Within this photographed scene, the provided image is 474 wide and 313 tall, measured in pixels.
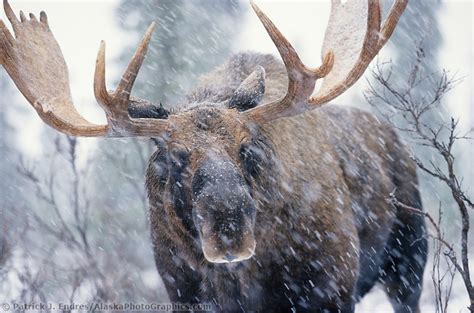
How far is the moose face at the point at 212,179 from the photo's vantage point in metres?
3.90

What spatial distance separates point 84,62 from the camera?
13352 millimetres

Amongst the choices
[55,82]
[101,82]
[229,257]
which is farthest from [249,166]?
[55,82]

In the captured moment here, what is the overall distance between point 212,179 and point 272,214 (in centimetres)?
78

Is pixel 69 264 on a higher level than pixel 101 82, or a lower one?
lower

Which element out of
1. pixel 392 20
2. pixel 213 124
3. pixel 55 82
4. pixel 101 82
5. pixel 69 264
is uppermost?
pixel 392 20

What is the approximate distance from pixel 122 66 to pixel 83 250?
4580mm

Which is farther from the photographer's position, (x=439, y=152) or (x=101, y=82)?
(x=439, y=152)

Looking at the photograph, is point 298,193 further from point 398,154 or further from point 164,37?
point 164,37

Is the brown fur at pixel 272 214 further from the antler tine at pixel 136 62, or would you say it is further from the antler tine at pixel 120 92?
the antler tine at pixel 136 62

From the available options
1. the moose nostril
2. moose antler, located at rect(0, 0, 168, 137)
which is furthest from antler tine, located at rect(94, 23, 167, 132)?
the moose nostril

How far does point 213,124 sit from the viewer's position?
14.3 ft

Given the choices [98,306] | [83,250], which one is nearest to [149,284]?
[83,250]

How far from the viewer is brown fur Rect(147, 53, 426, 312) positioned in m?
4.46

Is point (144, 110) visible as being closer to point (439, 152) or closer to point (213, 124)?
point (213, 124)
